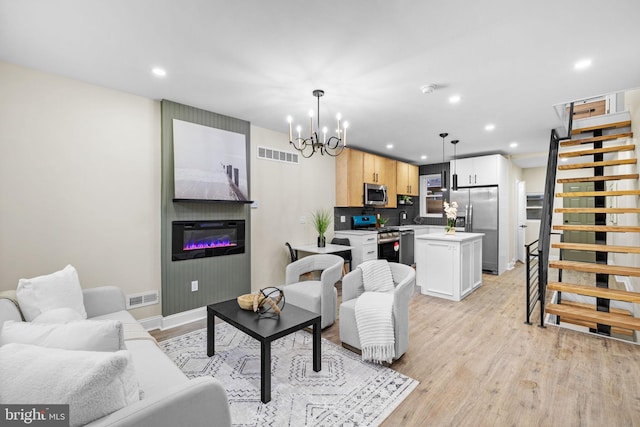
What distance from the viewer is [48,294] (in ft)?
6.51

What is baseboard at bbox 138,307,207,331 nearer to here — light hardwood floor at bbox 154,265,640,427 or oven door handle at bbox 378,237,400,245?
light hardwood floor at bbox 154,265,640,427

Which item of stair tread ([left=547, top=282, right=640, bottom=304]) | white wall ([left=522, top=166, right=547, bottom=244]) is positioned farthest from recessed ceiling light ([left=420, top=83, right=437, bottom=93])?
white wall ([left=522, top=166, right=547, bottom=244])

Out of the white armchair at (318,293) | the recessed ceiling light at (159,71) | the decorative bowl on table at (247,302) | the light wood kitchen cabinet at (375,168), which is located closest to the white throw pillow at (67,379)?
the decorative bowl on table at (247,302)

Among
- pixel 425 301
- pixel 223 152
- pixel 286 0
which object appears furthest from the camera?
pixel 425 301

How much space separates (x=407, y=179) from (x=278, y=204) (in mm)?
3835

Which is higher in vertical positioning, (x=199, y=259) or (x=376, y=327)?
(x=199, y=259)

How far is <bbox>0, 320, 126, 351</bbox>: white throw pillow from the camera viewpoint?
120 centimetres

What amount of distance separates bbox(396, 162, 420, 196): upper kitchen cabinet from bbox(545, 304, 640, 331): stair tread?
394cm

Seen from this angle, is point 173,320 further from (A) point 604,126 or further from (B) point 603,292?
(A) point 604,126

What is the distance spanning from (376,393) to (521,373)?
1.25 metres

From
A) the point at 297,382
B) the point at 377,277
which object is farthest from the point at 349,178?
the point at 297,382

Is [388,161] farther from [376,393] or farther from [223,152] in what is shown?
[376,393]

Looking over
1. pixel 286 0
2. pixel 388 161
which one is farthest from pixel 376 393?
pixel 388 161

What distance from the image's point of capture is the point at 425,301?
162 inches
